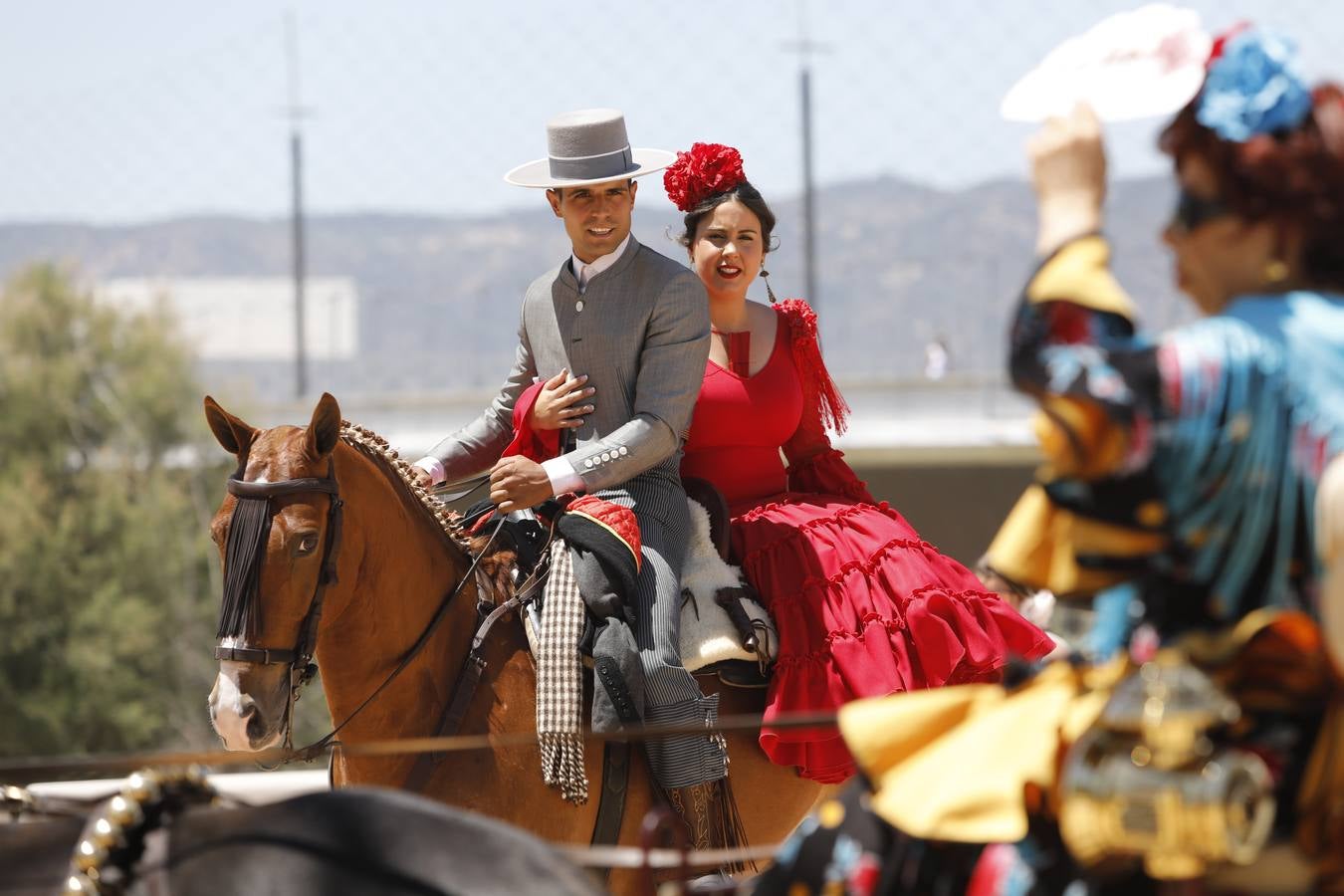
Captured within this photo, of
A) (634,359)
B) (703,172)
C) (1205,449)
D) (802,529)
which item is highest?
(703,172)

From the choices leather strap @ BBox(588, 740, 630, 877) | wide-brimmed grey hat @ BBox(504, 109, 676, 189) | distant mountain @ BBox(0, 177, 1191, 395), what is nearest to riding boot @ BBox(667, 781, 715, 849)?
leather strap @ BBox(588, 740, 630, 877)

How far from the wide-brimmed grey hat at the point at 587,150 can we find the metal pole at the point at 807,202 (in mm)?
10518

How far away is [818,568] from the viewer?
4.26 m

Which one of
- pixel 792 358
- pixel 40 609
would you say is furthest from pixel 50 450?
pixel 792 358

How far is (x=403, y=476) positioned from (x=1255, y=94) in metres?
2.70

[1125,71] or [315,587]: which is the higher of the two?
[1125,71]

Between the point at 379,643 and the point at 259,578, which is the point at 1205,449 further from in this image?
the point at 379,643

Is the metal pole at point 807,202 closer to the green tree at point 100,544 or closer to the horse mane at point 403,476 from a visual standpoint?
the green tree at point 100,544

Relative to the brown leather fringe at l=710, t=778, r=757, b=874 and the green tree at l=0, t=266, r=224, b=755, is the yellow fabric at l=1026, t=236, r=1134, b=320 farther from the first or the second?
the green tree at l=0, t=266, r=224, b=755

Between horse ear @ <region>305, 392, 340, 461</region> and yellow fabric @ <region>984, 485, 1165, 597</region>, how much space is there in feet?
7.14

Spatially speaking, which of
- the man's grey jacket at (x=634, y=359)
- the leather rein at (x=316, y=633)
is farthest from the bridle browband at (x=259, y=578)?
the man's grey jacket at (x=634, y=359)

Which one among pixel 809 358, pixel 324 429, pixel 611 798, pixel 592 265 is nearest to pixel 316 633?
pixel 324 429

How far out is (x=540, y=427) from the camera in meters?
→ 4.27

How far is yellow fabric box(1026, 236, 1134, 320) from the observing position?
183 centimetres
